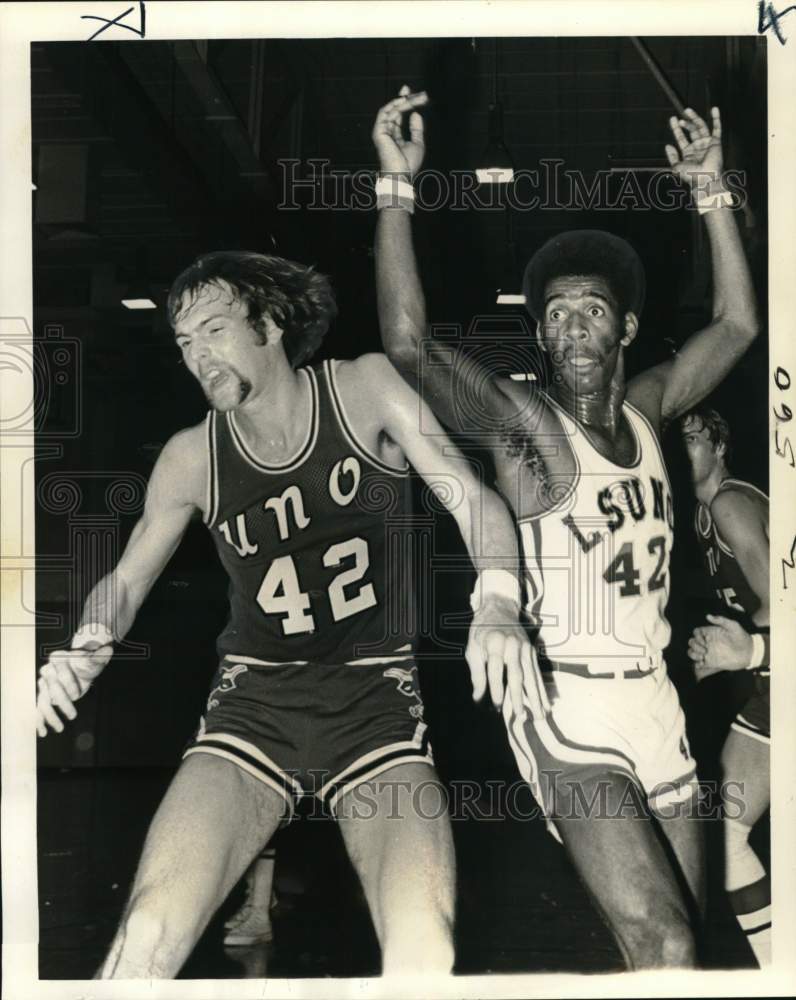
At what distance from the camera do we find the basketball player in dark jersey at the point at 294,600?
2.85 meters

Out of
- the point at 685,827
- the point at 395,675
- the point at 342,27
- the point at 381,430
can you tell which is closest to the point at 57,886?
the point at 395,675

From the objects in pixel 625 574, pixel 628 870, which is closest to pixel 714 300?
pixel 625 574

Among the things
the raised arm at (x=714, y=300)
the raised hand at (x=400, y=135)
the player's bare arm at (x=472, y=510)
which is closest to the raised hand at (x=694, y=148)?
the raised arm at (x=714, y=300)

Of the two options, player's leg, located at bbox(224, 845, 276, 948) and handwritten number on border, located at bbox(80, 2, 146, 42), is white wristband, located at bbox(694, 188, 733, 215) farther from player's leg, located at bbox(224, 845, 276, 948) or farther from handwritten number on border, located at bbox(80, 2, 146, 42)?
player's leg, located at bbox(224, 845, 276, 948)

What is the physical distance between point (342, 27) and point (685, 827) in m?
2.22

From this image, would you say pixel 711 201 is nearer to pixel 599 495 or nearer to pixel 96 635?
pixel 599 495

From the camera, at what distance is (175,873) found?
2824 millimetres

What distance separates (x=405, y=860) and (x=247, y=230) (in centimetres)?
163

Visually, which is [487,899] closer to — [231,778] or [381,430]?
[231,778]

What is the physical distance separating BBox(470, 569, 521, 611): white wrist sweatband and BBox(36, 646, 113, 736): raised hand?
983 millimetres

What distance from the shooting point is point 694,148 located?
9.70 feet

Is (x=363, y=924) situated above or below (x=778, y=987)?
A: above

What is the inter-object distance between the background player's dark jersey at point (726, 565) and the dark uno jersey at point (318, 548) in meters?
0.77

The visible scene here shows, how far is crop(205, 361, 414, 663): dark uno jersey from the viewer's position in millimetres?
2908
